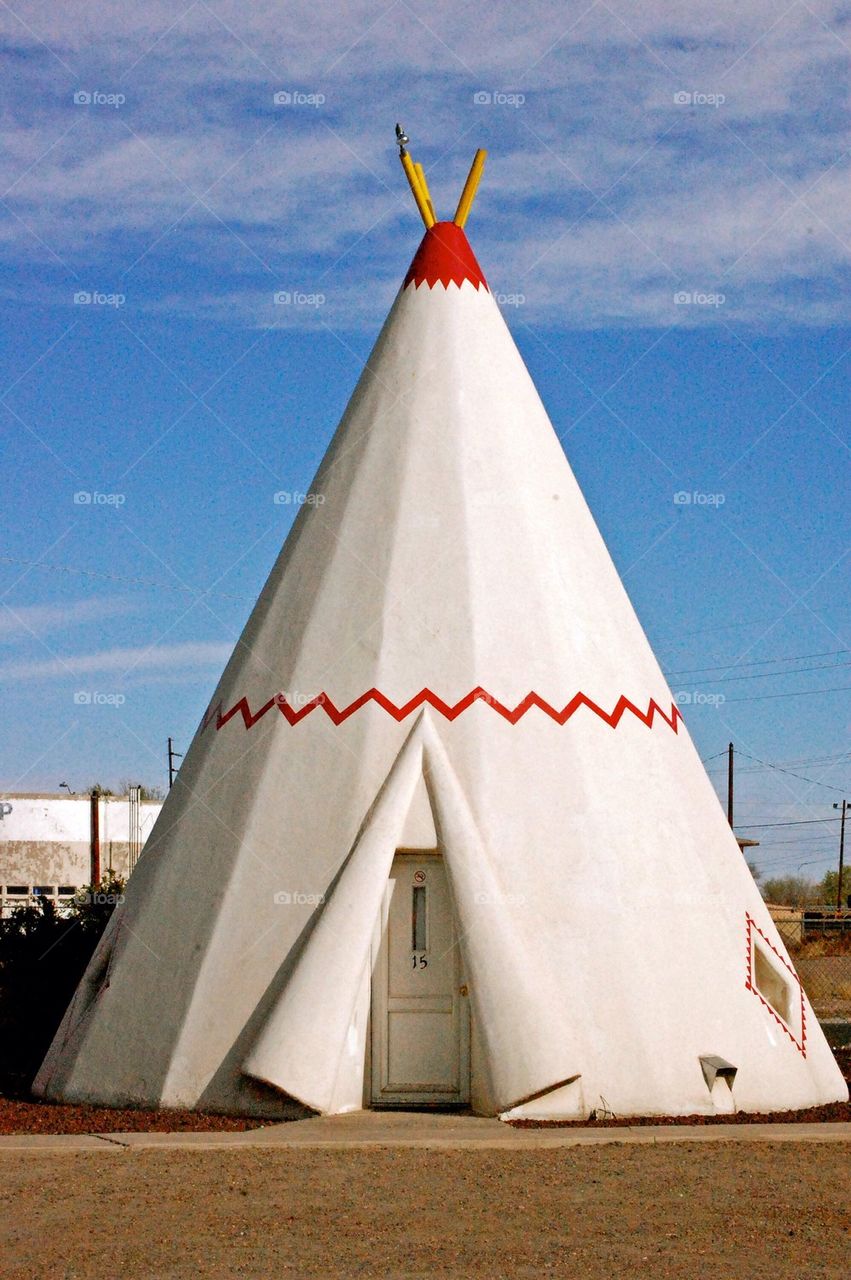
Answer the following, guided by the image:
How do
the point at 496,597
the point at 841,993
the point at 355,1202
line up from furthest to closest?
the point at 841,993 < the point at 496,597 < the point at 355,1202

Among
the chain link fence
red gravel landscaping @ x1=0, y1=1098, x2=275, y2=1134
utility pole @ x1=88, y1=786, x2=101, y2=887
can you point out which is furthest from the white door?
utility pole @ x1=88, y1=786, x2=101, y2=887

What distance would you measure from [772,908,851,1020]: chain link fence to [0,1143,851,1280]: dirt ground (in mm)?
11653

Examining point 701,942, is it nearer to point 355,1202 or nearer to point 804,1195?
point 804,1195

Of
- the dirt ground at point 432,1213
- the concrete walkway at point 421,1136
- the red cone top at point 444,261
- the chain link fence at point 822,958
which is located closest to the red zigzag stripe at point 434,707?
the concrete walkway at point 421,1136

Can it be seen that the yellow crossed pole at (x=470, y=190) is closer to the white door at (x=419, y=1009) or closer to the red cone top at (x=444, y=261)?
the red cone top at (x=444, y=261)

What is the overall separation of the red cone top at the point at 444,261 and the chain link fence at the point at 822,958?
36.3 feet

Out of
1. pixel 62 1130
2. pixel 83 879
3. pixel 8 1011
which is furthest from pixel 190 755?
pixel 83 879

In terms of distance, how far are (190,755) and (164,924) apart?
117cm

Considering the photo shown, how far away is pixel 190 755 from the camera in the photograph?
30.0ft

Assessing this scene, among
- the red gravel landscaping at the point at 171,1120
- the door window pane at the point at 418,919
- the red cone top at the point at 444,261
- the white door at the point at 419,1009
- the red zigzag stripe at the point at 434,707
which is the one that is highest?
the red cone top at the point at 444,261

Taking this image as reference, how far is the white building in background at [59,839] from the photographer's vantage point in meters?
32.2

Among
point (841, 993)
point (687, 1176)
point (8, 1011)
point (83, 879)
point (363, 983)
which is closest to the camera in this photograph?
point (687, 1176)

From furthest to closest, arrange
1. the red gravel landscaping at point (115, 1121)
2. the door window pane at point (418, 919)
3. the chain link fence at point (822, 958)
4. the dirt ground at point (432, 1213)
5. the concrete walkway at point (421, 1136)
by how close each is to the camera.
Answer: the chain link fence at point (822, 958) → the door window pane at point (418, 919) → the red gravel landscaping at point (115, 1121) → the concrete walkway at point (421, 1136) → the dirt ground at point (432, 1213)

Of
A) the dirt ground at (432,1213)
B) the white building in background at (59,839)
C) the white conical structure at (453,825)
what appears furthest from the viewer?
the white building in background at (59,839)
